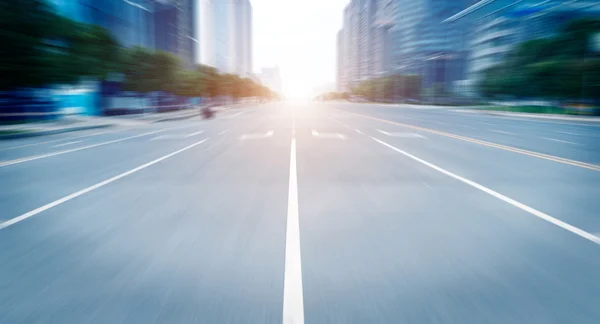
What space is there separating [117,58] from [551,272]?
42052 millimetres

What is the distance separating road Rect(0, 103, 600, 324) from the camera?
3.62 m

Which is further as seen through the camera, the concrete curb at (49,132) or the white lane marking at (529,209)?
the concrete curb at (49,132)

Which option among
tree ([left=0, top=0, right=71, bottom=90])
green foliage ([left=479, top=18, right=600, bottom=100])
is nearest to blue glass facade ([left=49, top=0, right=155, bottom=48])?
tree ([left=0, top=0, right=71, bottom=90])

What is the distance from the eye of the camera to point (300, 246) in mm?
5129

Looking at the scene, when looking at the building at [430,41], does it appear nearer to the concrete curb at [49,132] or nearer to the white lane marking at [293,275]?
the concrete curb at [49,132]

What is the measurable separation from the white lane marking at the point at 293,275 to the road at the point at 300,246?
2 centimetres

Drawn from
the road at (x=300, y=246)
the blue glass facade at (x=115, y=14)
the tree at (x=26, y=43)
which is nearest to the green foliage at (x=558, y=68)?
the road at (x=300, y=246)

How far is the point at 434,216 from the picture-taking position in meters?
6.51

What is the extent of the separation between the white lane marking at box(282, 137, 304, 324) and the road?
0.02 metres

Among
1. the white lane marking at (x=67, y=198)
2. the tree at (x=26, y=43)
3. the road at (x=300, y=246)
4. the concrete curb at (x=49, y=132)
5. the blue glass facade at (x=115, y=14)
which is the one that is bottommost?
the concrete curb at (x=49, y=132)

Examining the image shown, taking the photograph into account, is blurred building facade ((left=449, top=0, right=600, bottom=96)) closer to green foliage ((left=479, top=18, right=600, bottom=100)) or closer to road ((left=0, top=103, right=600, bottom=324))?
green foliage ((left=479, top=18, right=600, bottom=100))

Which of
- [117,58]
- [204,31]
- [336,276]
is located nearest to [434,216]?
[336,276]

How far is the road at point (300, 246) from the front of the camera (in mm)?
3623

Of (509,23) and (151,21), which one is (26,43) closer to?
(151,21)
